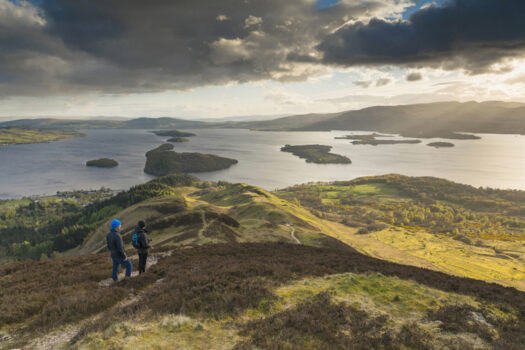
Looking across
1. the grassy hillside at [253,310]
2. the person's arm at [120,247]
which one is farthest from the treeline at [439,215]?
the person's arm at [120,247]

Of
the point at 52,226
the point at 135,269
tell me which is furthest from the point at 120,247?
the point at 52,226

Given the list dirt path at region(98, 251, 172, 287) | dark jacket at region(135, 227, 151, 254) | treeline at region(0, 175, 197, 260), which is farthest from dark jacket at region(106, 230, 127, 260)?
treeline at region(0, 175, 197, 260)

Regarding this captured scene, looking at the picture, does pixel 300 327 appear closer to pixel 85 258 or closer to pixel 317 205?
pixel 85 258

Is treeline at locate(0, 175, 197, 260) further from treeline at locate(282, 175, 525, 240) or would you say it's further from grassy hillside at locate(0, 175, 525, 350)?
grassy hillside at locate(0, 175, 525, 350)

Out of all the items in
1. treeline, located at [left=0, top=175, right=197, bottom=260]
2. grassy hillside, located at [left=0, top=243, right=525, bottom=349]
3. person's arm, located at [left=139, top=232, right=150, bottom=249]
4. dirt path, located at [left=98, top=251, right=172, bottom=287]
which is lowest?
treeline, located at [left=0, top=175, right=197, bottom=260]

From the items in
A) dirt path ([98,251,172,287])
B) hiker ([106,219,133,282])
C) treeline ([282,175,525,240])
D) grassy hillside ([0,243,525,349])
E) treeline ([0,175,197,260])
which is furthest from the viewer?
treeline ([282,175,525,240])

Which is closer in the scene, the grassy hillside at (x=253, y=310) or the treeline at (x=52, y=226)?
the grassy hillside at (x=253, y=310)

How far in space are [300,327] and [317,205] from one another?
175 metres

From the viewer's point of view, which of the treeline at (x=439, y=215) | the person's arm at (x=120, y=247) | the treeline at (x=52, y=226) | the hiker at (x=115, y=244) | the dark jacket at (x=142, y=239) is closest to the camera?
the hiker at (x=115, y=244)

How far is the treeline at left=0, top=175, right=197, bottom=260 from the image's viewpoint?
120062mm

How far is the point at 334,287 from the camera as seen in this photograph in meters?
18.1

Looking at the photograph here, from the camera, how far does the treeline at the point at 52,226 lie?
394ft

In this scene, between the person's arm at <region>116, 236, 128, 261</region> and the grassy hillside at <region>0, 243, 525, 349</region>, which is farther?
the person's arm at <region>116, 236, 128, 261</region>

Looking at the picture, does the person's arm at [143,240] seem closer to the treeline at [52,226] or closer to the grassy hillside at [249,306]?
the grassy hillside at [249,306]
